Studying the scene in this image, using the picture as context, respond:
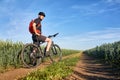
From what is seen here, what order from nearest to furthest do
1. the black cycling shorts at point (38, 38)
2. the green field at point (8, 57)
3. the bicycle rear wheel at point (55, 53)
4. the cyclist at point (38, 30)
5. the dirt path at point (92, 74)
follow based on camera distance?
1. the dirt path at point (92, 74)
2. the cyclist at point (38, 30)
3. the black cycling shorts at point (38, 38)
4. the bicycle rear wheel at point (55, 53)
5. the green field at point (8, 57)

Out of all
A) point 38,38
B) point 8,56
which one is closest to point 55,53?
point 38,38

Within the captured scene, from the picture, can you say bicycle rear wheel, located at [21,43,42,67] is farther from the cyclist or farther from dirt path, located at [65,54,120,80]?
dirt path, located at [65,54,120,80]

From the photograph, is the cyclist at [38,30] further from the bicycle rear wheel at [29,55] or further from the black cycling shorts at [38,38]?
the bicycle rear wheel at [29,55]

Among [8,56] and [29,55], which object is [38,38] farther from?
[8,56]

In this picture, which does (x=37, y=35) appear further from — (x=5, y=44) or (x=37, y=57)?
(x=5, y=44)

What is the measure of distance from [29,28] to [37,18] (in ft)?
2.08

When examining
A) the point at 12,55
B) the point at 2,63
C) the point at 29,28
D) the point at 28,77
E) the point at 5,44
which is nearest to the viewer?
Result: the point at 28,77

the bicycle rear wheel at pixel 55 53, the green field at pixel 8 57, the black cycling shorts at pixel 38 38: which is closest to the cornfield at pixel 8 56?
the green field at pixel 8 57

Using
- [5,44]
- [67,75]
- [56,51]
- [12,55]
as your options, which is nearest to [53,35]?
[56,51]

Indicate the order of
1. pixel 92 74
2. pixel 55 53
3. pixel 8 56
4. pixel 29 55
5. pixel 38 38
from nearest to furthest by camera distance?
pixel 29 55, pixel 38 38, pixel 92 74, pixel 55 53, pixel 8 56

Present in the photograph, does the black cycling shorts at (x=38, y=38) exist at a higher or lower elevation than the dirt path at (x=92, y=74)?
higher

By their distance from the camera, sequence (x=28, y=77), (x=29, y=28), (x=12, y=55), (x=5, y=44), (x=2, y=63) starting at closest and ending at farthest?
(x=28, y=77) → (x=29, y=28) → (x=2, y=63) → (x=12, y=55) → (x=5, y=44)

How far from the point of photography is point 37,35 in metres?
13.4

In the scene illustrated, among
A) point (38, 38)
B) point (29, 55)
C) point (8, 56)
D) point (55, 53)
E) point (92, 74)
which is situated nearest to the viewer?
point (29, 55)
